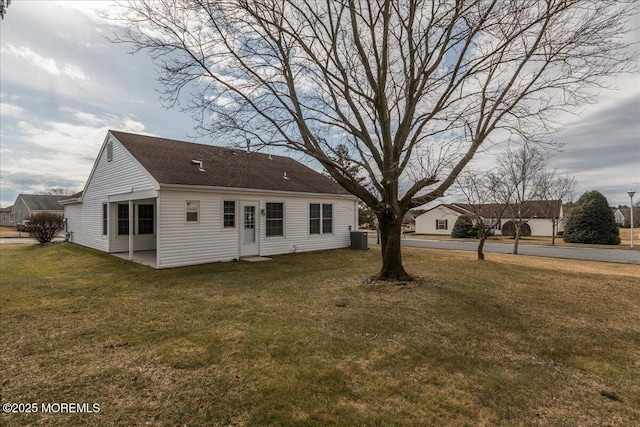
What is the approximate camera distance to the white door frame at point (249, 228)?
1262 centimetres

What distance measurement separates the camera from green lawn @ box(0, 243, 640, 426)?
2.92m

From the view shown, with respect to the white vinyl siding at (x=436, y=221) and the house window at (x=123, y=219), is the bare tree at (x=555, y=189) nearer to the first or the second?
the white vinyl siding at (x=436, y=221)

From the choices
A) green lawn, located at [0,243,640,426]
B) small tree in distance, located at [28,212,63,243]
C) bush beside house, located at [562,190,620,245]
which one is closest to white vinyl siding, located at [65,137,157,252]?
small tree in distance, located at [28,212,63,243]

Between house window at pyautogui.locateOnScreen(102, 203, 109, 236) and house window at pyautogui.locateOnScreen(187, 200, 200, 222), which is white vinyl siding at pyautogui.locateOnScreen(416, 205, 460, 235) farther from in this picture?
house window at pyautogui.locateOnScreen(102, 203, 109, 236)

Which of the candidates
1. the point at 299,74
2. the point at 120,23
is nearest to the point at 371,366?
the point at 299,74

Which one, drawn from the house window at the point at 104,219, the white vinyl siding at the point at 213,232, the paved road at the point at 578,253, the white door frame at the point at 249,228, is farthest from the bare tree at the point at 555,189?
the house window at the point at 104,219

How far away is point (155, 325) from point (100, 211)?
12.7 meters

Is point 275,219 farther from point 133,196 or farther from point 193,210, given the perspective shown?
point 133,196

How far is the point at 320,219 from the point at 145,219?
8250mm

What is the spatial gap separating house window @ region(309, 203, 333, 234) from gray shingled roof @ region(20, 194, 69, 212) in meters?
56.3

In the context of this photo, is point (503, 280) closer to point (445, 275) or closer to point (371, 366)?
point (445, 275)

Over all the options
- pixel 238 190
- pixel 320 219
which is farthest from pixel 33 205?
pixel 320 219

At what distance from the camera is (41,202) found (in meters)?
53.9

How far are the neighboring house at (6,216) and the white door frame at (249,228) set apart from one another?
6851cm
